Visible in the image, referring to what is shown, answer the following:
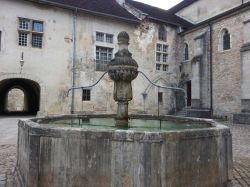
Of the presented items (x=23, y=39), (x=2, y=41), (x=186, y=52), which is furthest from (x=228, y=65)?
(x=2, y=41)

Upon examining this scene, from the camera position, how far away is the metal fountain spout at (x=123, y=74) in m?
5.18

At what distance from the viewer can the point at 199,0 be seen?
84.7 feet

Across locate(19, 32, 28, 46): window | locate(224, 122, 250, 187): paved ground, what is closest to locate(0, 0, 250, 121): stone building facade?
locate(19, 32, 28, 46): window

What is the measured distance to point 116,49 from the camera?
21.1m

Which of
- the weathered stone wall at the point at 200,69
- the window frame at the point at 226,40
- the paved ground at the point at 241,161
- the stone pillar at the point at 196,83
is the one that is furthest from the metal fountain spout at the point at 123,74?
the stone pillar at the point at 196,83

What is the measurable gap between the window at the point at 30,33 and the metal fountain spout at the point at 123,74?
1352cm

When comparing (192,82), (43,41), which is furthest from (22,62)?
(192,82)

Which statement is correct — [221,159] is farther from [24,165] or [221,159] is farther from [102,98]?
[102,98]

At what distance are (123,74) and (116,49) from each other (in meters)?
16.2

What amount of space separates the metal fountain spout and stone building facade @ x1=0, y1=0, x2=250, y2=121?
9.98 metres

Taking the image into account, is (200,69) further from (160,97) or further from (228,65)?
(160,97)

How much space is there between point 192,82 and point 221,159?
60.1 ft

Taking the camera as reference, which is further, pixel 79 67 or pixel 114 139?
pixel 79 67

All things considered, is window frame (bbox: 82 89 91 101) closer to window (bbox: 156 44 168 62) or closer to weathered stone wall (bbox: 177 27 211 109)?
window (bbox: 156 44 168 62)
